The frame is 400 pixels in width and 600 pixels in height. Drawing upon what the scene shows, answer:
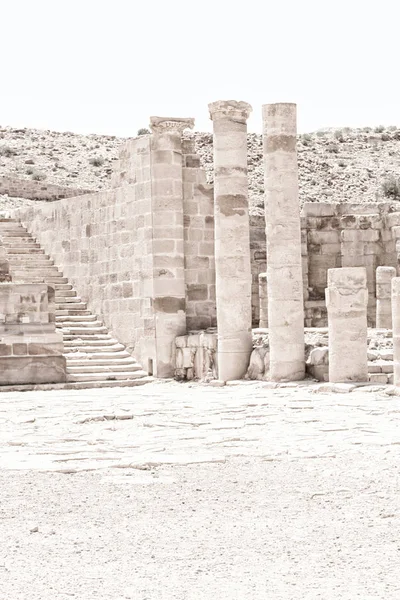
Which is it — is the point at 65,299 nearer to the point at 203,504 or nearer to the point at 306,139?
the point at 203,504

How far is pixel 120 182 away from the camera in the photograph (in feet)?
62.8

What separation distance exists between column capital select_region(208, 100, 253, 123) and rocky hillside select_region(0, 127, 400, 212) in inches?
1037

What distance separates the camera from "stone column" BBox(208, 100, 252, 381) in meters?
16.6

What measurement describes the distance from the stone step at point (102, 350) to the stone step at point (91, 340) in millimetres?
155

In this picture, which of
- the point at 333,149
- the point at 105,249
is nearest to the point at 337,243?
the point at 105,249

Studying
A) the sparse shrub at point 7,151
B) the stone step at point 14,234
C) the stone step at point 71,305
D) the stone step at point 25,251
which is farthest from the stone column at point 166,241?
the sparse shrub at point 7,151

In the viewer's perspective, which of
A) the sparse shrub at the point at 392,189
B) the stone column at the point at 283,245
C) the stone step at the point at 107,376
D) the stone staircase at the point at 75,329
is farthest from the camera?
the sparse shrub at the point at 392,189

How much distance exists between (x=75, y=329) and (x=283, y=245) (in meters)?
5.00

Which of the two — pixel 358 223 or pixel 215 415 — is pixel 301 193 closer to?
pixel 358 223

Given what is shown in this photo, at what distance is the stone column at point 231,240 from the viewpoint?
16.6m

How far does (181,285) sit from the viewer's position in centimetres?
1822

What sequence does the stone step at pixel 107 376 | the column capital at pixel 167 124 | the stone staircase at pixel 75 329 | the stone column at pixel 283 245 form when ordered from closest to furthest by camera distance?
the stone column at pixel 283 245, the stone step at pixel 107 376, the stone staircase at pixel 75 329, the column capital at pixel 167 124

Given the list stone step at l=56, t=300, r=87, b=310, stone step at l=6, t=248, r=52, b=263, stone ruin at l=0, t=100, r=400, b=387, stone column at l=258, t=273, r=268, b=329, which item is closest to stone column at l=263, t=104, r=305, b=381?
stone ruin at l=0, t=100, r=400, b=387

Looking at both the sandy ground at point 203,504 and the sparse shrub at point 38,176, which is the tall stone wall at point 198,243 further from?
the sparse shrub at point 38,176
